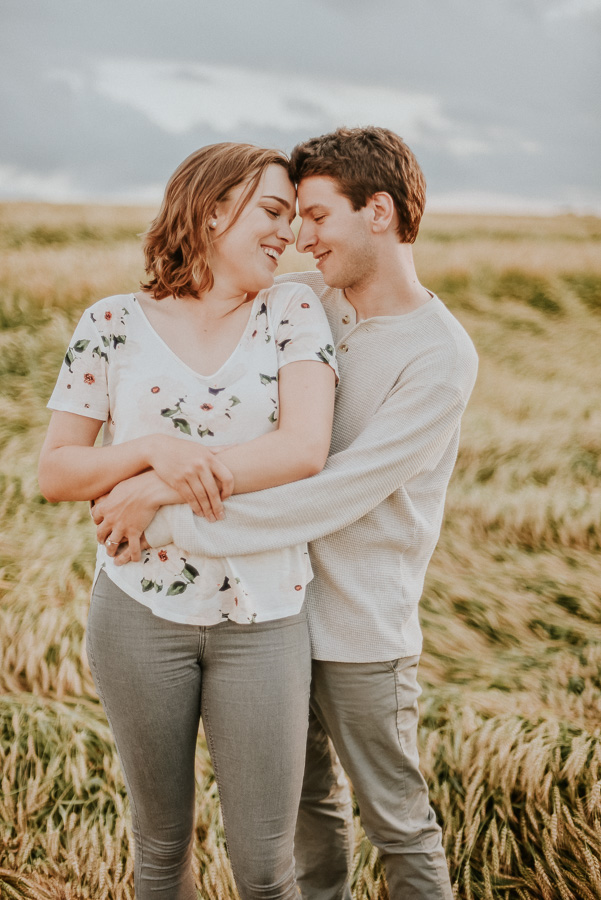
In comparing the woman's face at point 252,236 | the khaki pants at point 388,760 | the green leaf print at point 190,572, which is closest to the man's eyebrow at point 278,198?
the woman's face at point 252,236

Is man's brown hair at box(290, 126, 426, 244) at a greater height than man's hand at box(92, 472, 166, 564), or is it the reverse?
man's brown hair at box(290, 126, 426, 244)

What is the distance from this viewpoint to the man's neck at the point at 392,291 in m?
1.61

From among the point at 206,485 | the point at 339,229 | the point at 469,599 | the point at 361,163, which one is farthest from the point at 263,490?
the point at 469,599

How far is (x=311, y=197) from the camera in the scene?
1.60 metres

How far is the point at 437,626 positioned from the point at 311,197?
1.82 m

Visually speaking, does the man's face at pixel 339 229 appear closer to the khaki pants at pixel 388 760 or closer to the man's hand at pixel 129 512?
the man's hand at pixel 129 512

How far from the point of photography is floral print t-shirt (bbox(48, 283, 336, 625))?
1.31 metres

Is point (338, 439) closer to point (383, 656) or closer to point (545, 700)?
point (383, 656)

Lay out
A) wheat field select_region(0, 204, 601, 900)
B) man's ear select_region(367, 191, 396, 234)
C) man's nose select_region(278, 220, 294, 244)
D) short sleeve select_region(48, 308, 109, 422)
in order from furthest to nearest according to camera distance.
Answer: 1. wheat field select_region(0, 204, 601, 900)
2. man's ear select_region(367, 191, 396, 234)
3. man's nose select_region(278, 220, 294, 244)
4. short sleeve select_region(48, 308, 109, 422)

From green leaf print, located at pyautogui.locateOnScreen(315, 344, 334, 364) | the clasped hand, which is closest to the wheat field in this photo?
Result: the clasped hand

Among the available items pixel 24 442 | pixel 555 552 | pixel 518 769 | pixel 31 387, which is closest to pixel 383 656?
pixel 518 769

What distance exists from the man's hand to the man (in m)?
0.36

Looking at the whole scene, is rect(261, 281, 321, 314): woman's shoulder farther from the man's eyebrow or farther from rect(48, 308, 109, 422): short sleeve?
rect(48, 308, 109, 422): short sleeve

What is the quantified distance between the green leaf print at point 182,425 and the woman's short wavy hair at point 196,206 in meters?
0.28
